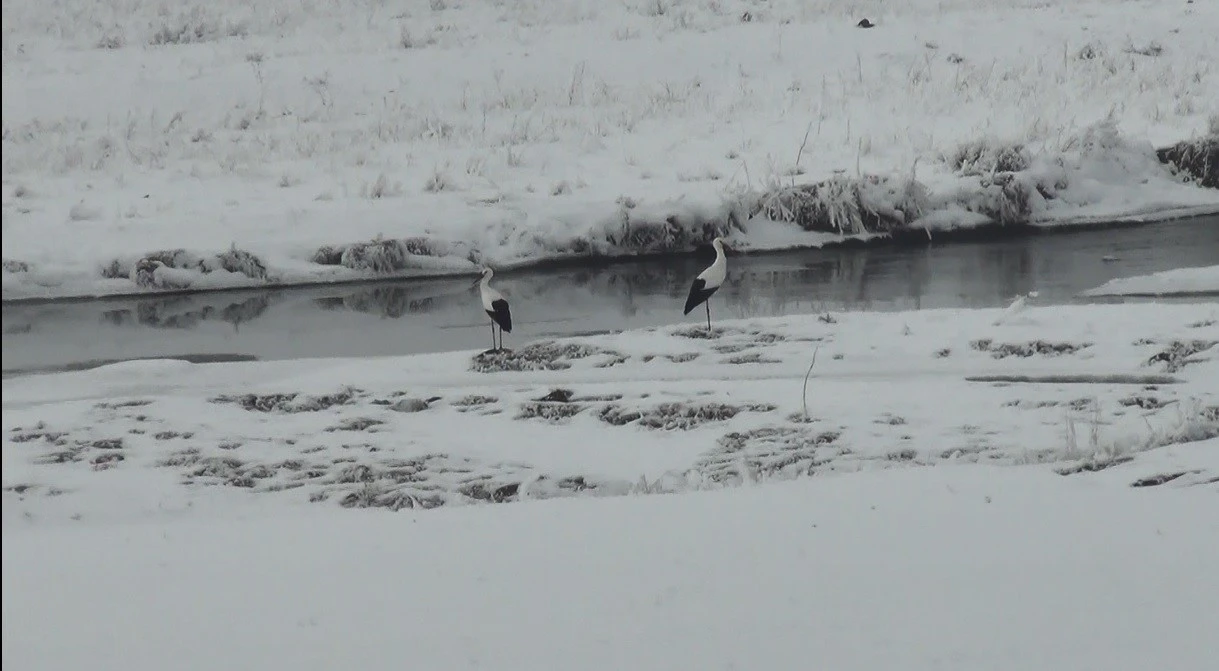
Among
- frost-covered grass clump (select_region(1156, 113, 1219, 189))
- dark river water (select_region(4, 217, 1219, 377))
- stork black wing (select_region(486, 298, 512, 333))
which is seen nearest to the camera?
stork black wing (select_region(486, 298, 512, 333))

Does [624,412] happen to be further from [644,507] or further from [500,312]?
[644,507]

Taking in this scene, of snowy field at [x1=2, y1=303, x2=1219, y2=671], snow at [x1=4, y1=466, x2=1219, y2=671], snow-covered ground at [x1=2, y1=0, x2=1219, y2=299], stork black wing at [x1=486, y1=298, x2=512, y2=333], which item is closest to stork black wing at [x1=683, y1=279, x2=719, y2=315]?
snowy field at [x1=2, y1=303, x2=1219, y2=671]

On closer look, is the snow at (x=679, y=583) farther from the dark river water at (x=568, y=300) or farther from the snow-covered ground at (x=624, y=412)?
the dark river water at (x=568, y=300)

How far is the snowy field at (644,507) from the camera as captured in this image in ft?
17.1

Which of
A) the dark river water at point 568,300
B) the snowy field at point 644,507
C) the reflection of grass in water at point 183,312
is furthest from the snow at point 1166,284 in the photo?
the reflection of grass in water at point 183,312

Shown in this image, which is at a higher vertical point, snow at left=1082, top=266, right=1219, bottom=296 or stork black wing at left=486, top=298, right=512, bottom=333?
stork black wing at left=486, top=298, right=512, bottom=333

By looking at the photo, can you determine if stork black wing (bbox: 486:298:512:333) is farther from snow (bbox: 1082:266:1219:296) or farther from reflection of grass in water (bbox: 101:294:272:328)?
snow (bbox: 1082:266:1219:296)

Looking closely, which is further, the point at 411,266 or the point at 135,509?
the point at 411,266

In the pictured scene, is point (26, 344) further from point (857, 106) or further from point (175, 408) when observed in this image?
point (857, 106)

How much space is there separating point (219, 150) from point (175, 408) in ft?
36.2

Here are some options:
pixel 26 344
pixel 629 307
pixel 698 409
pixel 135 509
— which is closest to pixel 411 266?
pixel 629 307

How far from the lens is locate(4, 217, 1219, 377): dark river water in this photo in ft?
41.7

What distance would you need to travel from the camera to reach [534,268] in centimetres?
1612

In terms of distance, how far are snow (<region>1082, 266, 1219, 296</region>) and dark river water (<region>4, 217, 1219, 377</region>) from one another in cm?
27
